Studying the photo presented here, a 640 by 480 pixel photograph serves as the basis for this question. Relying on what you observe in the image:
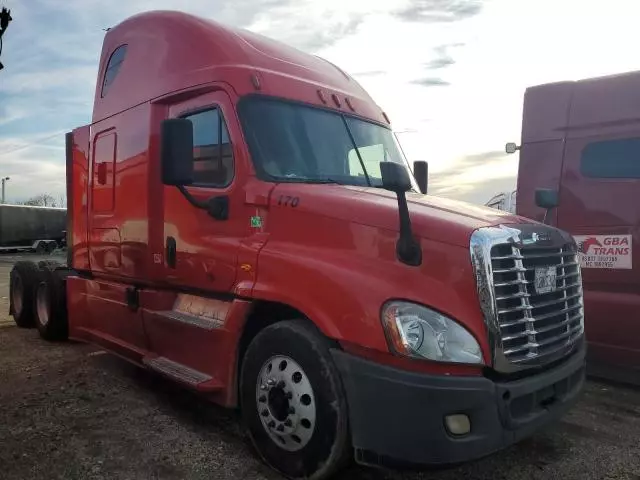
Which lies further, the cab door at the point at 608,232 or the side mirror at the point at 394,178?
the cab door at the point at 608,232

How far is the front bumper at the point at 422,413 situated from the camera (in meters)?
3.02

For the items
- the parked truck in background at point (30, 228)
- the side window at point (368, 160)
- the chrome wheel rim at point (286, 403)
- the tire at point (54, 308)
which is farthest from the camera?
the parked truck in background at point (30, 228)

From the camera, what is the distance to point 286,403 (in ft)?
11.6

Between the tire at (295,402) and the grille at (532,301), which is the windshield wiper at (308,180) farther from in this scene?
the grille at (532,301)

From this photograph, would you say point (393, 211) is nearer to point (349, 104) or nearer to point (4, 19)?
point (349, 104)

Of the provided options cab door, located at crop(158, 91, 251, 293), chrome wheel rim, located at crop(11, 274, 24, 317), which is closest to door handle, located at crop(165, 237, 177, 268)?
cab door, located at crop(158, 91, 251, 293)

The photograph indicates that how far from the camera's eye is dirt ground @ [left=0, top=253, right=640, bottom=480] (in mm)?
3688

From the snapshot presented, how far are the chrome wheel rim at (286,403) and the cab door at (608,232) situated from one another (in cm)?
359

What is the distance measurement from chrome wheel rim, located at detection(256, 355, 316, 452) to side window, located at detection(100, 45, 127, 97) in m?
3.85

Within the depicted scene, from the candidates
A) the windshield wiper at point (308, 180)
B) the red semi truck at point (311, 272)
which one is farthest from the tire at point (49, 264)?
the windshield wiper at point (308, 180)

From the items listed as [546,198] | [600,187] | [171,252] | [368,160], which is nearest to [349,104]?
[368,160]

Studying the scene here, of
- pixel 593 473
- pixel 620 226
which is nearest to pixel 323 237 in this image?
pixel 593 473

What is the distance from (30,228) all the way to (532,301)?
34708 millimetres

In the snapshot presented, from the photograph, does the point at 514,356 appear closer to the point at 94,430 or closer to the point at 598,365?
the point at 94,430
